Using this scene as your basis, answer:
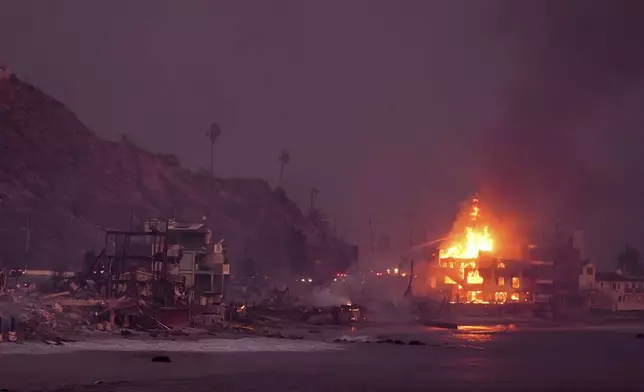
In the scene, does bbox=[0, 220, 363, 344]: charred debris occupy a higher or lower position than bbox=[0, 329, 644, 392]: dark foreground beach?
higher

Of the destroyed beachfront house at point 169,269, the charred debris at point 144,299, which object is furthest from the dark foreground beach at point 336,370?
the destroyed beachfront house at point 169,269

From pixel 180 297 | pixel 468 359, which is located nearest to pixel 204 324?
pixel 180 297

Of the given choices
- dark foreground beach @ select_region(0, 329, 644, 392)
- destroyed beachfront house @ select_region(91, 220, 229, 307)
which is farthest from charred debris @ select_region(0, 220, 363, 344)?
dark foreground beach @ select_region(0, 329, 644, 392)

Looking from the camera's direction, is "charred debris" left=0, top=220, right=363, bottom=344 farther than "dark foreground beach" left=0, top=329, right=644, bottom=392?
Yes

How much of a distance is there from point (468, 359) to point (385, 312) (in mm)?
83855

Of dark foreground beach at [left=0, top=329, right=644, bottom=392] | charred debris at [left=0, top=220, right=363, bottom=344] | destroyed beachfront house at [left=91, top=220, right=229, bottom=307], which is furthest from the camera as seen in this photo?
destroyed beachfront house at [left=91, top=220, right=229, bottom=307]

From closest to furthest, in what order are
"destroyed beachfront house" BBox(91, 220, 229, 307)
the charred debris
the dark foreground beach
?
the dark foreground beach, the charred debris, "destroyed beachfront house" BBox(91, 220, 229, 307)

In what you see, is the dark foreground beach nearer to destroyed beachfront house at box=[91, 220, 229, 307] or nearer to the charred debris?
the charred debris

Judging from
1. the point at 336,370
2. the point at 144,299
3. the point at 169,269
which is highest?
the point at 169,269

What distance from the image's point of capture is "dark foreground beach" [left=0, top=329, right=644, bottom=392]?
183 ft

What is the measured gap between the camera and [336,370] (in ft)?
221

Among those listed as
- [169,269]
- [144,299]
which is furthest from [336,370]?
[169,269]

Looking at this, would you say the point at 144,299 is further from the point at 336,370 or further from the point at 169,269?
the point at 336,370

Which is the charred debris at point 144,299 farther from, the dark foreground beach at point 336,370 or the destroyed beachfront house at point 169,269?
the dark foreground beach at point 336,370
